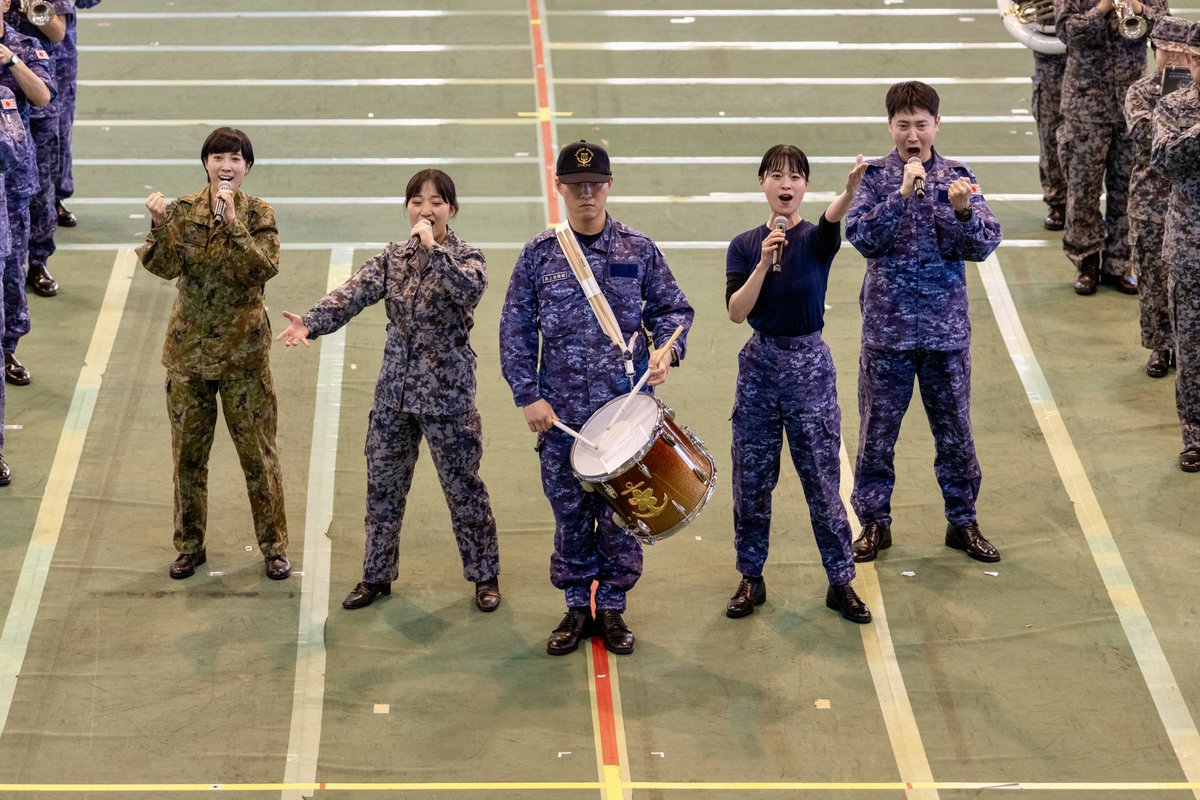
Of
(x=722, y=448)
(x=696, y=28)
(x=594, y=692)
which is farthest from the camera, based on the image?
(x=696, y=28)

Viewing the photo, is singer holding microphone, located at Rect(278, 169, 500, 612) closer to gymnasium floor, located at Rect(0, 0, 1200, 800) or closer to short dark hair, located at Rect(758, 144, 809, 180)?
gymnasium floor, located at Rect(0, 0, 1200, 800)

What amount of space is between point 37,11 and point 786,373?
4.92 m

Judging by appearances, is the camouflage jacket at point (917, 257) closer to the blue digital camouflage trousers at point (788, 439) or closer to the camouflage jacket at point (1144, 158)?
the blue digital camouflage trousers at point (788, 439)

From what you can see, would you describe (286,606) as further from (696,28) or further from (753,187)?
(696,28)

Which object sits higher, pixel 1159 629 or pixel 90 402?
pixel 90 402

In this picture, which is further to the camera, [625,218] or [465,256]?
[625,218]

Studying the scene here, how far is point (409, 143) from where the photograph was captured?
11.4 metres

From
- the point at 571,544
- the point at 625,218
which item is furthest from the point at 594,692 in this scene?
the point at 625,218

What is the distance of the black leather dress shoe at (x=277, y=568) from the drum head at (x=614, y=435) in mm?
1540

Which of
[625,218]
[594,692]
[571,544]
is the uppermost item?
[625,218]

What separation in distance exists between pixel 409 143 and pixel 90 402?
3.30 m

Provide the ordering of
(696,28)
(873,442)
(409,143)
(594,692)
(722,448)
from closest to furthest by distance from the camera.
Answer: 1. (594,692)
2. (873,442)
3. (722,448)
4. (409,143)
5. (696,28)

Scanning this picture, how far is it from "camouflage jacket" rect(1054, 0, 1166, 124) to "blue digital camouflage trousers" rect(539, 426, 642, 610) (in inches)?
165

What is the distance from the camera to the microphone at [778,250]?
6875 mm
